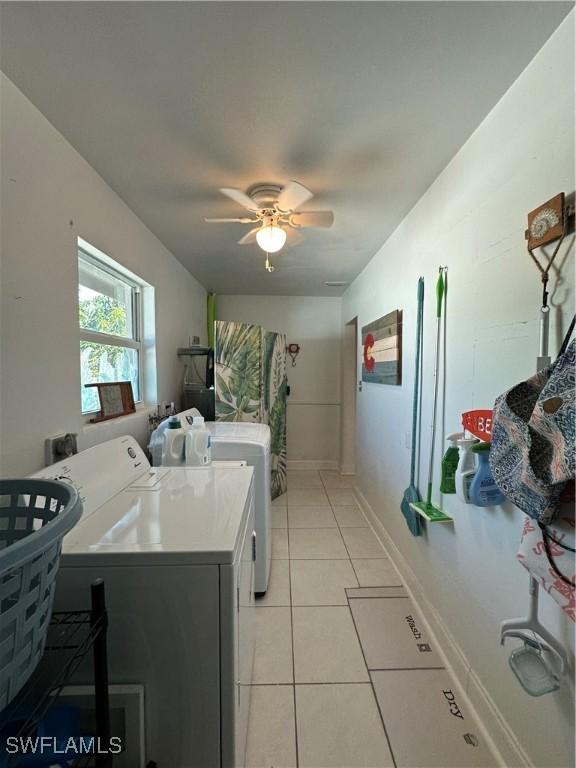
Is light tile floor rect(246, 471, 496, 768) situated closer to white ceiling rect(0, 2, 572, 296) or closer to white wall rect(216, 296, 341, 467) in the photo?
white wall rect(216, 296, 341, 467)

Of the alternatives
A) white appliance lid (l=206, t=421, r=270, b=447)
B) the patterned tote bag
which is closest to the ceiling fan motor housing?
white appliance lid (l=206, t=421, r=270, b=447)

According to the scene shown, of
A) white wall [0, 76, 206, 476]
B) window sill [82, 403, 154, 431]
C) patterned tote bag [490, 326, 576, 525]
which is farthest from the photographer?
window sill [82, 403, 154, 431]

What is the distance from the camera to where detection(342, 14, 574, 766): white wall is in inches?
39.4

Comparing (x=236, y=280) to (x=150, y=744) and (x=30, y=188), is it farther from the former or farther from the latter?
(x=150, y=744)

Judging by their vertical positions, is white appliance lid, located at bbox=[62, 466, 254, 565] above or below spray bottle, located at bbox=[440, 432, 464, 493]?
below

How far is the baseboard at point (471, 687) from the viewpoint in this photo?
3.81 ft

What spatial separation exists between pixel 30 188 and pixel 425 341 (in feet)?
6.41

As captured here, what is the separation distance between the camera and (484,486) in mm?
1201

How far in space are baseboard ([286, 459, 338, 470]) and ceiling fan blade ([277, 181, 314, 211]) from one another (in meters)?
3.59

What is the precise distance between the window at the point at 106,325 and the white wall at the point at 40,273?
0.18 metres

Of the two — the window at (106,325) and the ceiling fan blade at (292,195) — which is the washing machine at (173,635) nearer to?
the window at (106,325)

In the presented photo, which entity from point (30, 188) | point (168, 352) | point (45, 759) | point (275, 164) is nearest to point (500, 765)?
point (45, 759)

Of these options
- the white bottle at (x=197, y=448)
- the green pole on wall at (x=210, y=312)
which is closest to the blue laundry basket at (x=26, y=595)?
the white bottle at (x=197, y=448)

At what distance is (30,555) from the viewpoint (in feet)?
1.75
